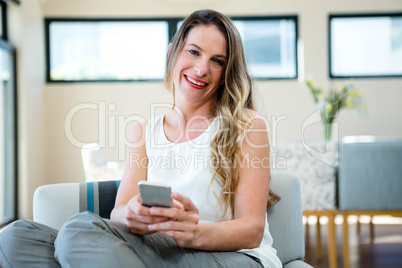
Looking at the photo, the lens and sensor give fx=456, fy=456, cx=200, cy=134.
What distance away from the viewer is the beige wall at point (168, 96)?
5391 millimetres

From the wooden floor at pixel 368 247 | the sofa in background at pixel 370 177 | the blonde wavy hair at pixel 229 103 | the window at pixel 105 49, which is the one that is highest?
the window at pixel 105 49

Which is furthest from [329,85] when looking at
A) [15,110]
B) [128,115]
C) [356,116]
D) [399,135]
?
[15,110]

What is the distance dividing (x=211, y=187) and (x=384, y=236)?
10.2 ft

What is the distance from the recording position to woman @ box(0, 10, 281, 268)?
1088 millimetres

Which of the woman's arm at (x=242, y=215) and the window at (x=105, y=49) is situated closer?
the woman's arm at (x=242, y=215)

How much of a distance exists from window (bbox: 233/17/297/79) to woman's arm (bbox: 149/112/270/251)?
4.28m

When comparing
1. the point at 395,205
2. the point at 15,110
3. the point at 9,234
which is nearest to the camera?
the point at 9,234

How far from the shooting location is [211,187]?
1332 mm

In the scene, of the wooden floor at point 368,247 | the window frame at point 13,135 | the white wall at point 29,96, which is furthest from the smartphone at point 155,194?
the white wall at point 29,96

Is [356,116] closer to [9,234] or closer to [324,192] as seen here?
[324,192]

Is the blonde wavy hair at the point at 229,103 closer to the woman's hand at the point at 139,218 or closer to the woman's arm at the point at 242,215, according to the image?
the woman's arm at the point at 242,215

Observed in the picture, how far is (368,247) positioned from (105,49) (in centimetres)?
376

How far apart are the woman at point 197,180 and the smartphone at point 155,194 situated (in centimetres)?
2

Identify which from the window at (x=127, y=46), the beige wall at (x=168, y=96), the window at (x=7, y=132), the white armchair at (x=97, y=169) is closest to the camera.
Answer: the white armchair at (x=97, y=169)
